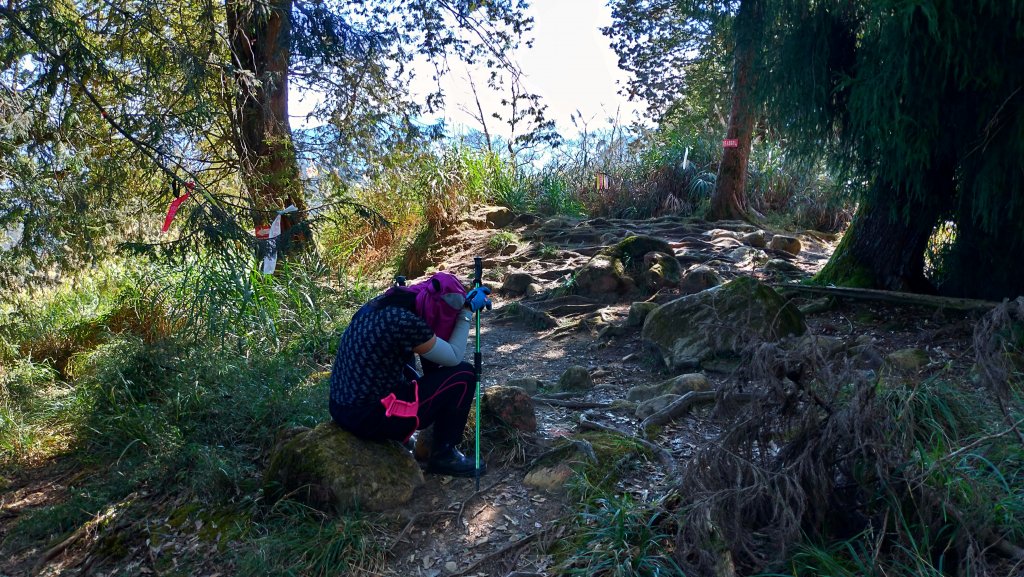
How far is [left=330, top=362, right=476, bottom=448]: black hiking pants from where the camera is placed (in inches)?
160

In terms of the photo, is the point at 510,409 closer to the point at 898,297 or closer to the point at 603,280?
the point at 898,297

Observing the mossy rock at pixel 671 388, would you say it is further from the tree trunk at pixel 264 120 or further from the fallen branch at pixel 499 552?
the tree trunk at pixel 264 120

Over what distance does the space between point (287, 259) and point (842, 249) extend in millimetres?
5291

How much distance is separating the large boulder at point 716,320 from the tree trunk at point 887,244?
1.08 metres

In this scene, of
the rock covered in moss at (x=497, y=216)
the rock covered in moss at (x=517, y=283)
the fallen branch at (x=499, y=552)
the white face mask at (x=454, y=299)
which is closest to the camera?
the fallen branch at (x=499, y=552)

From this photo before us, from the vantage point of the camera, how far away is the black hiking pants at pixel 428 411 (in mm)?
4070

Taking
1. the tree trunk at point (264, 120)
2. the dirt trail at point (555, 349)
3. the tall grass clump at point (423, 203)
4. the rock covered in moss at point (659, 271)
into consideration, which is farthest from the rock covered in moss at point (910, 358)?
the tall grass clump at point (423, 203)

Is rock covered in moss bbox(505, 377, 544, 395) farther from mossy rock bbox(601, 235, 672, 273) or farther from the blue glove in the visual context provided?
mossy rock bbox(601, 235, 672, 273)

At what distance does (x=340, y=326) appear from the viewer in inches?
287

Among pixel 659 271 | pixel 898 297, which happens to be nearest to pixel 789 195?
pixel 659 271

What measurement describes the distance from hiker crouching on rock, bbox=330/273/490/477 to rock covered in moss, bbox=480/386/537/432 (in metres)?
0.45

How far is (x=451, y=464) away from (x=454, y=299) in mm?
1015

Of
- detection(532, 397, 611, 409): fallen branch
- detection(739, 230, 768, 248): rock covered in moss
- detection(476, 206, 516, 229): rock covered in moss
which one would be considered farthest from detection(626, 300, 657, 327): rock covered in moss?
detection(476, 206, 516, 229): rock covered in moss

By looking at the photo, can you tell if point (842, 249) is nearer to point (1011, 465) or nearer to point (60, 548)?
point (1011, 465)
